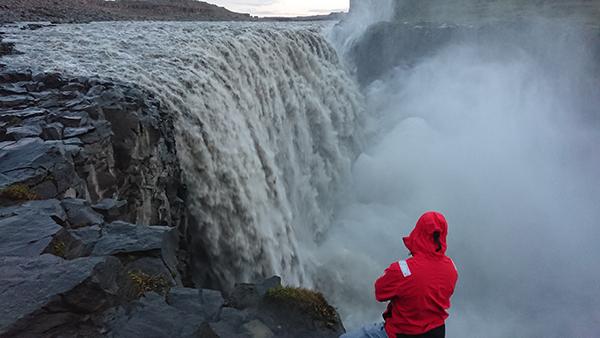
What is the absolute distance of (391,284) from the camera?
173 inches

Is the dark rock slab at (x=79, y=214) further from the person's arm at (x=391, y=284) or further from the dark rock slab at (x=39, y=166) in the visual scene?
the person's arm at (x=391, y=284)

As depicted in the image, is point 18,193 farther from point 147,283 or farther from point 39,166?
point 147,283

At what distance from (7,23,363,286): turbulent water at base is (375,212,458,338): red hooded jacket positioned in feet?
20.6

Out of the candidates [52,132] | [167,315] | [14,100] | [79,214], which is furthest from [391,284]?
[14,100]

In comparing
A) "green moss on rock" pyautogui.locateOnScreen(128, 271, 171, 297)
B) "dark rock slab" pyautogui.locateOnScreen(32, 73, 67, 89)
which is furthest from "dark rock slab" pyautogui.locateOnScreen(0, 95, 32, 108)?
"green moss on rock" pyautogui.locateOnScreen(128, 271, 171, 297)

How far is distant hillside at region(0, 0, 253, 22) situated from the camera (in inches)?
1023

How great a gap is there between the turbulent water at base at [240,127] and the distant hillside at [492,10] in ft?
56.9

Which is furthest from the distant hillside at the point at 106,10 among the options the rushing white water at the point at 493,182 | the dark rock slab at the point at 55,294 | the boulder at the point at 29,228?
the dark rock slab at the point at 55,294

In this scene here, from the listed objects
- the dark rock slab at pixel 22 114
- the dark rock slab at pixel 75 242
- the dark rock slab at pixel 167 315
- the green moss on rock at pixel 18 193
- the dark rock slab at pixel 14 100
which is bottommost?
the dark rock slab at pixel 167 315

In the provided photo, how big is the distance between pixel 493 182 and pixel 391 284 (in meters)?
19.2

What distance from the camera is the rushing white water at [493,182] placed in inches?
594

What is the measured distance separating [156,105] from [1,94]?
3037mm

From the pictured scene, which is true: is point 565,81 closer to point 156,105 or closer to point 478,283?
point 478,283

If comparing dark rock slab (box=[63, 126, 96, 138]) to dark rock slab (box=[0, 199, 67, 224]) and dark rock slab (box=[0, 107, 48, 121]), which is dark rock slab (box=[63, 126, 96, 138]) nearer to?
dark rock slab (box=[0, 107, 48, 121])
